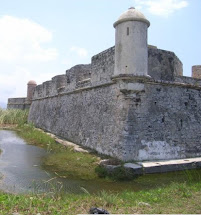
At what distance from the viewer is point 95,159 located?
26.3ft

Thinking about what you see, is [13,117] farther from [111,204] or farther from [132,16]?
[111,204]

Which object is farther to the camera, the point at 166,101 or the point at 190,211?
the point at 166,101

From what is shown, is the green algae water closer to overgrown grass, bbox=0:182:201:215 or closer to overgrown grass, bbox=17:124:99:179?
overgrown grass, bbox=17:124:99:179

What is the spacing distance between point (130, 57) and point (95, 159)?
138 inches

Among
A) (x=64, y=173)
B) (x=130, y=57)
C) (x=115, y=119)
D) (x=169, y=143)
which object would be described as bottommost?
(x=64, y=173)

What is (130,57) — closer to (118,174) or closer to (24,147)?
(118,174)

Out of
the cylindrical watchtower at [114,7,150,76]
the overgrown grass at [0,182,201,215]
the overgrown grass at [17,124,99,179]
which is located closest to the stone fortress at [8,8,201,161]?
the cylindrical watchtower at [114,7,150,76]

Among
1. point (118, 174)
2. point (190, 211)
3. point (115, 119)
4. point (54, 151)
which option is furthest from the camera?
point (54, 151)

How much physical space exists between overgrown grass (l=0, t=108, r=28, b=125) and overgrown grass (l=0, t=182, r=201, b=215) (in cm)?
1882

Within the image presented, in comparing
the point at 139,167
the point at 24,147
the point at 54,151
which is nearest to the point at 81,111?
the point at 54,151

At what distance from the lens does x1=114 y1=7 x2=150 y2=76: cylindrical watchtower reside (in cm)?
777

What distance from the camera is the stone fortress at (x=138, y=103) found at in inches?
307

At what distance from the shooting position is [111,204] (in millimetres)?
4137

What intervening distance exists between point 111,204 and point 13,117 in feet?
68.3
